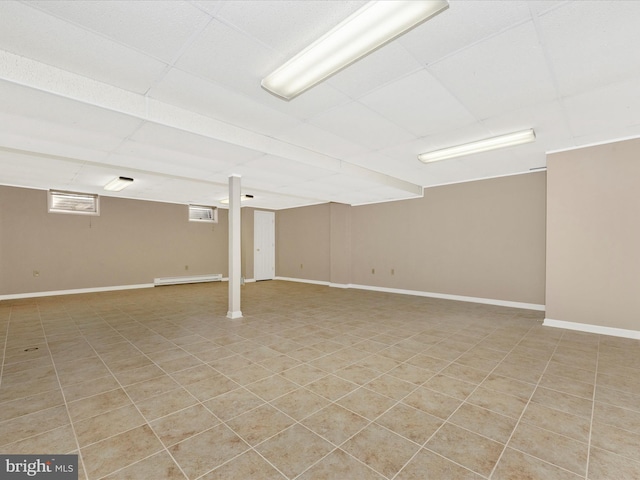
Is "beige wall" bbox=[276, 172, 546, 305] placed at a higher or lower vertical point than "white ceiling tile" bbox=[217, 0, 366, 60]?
lower

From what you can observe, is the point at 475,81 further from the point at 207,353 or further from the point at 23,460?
the point at 23,460

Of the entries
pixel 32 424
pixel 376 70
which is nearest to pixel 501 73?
pixel 376 70

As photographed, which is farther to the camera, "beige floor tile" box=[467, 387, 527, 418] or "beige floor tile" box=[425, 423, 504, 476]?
"beige floor tile" box=[467, 387, 527, 418]

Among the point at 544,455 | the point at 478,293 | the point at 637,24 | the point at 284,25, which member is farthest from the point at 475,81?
the point at 478,293

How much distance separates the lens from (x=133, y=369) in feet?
9.65

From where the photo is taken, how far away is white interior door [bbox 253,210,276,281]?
10.6 meters

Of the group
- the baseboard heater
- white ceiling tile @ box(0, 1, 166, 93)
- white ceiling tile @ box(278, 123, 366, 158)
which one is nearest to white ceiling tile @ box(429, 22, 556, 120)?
white ceiling tile @ box(278, 123, 366, 158)

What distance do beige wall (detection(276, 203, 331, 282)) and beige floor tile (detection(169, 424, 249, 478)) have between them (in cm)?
769

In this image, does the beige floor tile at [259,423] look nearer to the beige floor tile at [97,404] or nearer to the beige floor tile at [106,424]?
the beige floor tile at [106,424]

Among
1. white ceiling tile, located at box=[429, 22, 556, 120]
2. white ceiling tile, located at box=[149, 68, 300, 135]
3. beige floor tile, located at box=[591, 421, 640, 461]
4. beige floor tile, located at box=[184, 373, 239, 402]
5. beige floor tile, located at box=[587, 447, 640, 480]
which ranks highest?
white ceiling tile, located at box=[429, 22, 556, 120]

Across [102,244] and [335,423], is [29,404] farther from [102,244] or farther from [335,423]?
[102,244]

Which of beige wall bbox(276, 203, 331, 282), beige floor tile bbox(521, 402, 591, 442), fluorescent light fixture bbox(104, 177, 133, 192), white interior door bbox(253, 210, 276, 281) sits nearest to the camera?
→ beige floor tile bbox(521, 402, 591, 442)

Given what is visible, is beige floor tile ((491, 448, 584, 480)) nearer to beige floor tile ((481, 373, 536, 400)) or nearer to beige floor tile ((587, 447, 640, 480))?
beige floor tile ((587, 447, 640, 480))

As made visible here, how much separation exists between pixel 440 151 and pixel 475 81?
1.94 meters
